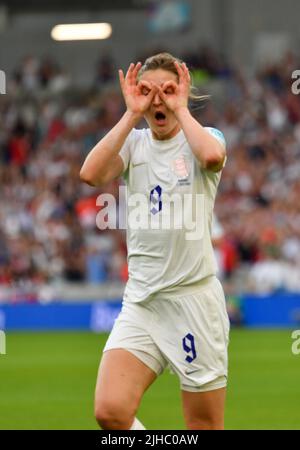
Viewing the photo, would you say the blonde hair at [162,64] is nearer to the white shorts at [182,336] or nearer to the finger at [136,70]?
the finger at [136,70]

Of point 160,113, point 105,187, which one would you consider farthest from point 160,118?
point 105,187

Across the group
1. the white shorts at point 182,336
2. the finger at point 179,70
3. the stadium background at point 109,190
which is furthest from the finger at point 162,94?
the stadium background at point 109,190

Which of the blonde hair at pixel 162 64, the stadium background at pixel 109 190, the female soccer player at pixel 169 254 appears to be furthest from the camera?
the stadium background at pixel 109 190

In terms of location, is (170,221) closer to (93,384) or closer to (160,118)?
(160,118)

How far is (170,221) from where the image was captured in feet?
23.4

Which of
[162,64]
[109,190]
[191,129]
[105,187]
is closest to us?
[191,129]

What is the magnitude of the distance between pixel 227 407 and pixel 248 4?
20727 millimetres

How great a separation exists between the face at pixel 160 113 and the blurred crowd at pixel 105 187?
43.2ft

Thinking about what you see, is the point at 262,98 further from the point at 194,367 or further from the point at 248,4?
the point at 194,367

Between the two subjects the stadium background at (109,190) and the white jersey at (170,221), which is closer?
the white jersey at (170,221)

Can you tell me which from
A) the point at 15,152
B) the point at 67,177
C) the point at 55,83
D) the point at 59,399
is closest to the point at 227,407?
the point at 59,399

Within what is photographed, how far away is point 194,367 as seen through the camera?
7.13 meters

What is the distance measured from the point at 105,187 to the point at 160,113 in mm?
18582

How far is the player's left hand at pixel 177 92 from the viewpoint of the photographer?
704cm
